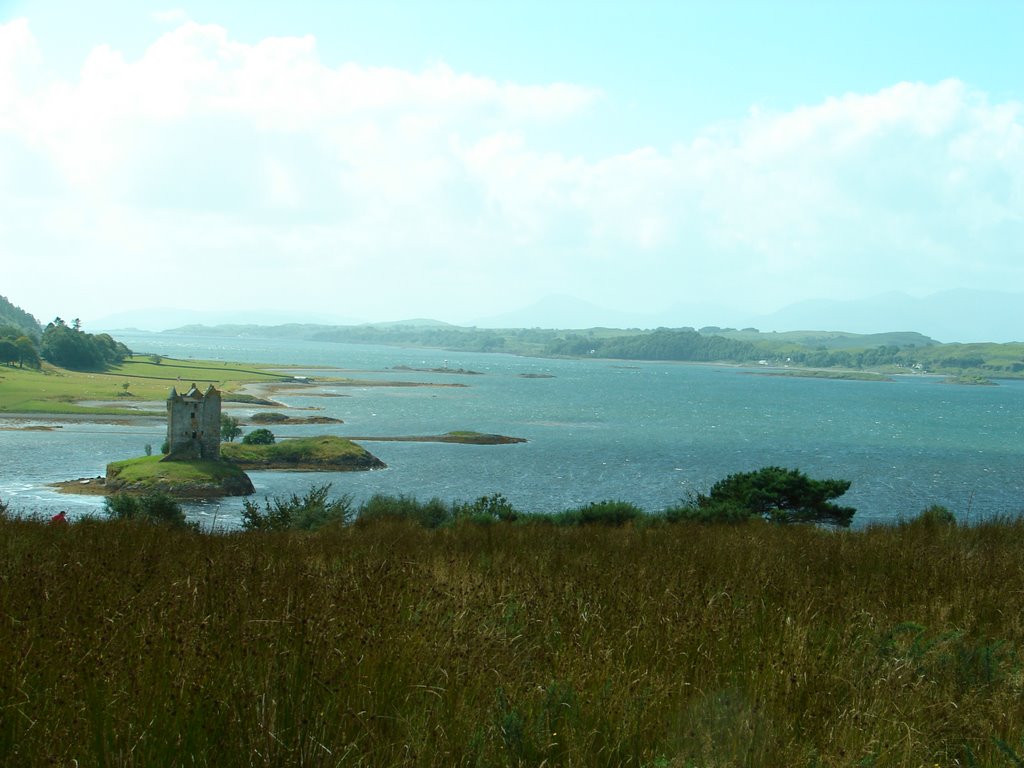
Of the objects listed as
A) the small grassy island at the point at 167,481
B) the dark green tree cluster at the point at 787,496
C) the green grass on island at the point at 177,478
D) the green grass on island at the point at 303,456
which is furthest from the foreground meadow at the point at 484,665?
the green grass on island at the point at 303,456

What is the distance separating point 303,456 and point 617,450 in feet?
98.5

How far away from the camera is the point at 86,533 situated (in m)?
8.25

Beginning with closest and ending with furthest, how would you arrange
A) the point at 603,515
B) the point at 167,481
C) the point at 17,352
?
the point at 603,515 < the point at 167,481 < the point at 17,352

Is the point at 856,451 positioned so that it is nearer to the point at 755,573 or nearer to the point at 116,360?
the point at 755,573

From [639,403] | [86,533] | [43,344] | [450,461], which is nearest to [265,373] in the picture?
[43,344]

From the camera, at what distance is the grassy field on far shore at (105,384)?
102 meters

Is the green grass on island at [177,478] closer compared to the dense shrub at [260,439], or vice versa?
the green grass on island at [177,478]

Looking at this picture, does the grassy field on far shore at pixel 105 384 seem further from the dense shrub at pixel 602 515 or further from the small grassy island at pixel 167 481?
the dense shrub at pixel 602 515

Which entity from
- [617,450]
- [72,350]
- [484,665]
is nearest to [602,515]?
[484,665]

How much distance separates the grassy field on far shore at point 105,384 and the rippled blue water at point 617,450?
49.3 feet

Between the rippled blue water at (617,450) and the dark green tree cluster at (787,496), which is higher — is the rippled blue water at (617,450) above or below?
below

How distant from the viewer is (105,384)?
125438mm

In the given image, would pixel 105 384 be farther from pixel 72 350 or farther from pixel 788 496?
pixel 788 496

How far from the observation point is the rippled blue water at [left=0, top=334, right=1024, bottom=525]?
6041 cm
